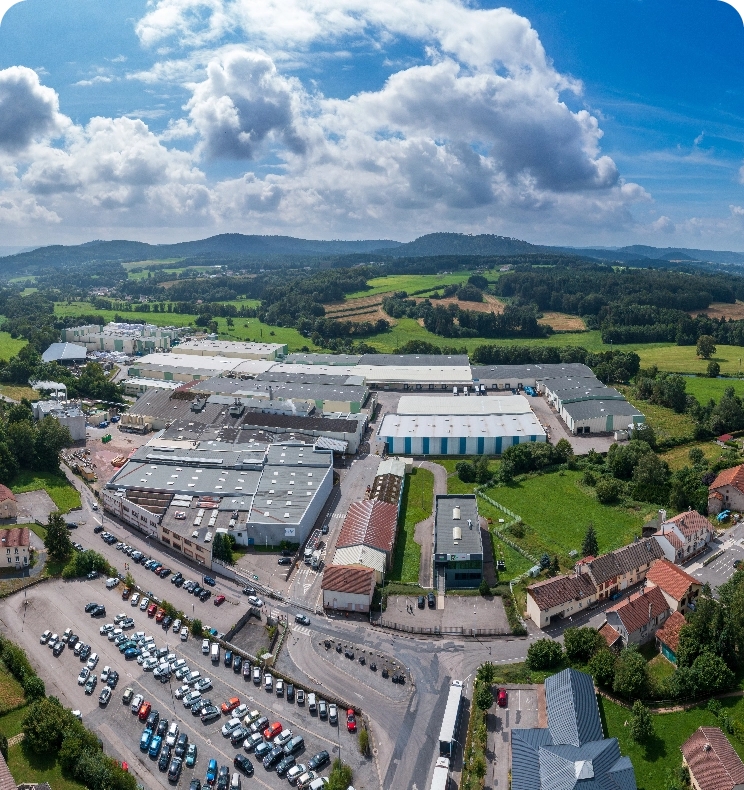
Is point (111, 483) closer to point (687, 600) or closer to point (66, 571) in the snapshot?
point (66, 571)

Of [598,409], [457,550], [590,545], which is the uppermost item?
[598,409]

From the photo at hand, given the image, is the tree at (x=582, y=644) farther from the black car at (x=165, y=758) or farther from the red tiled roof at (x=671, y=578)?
the black car at (x=165, y=758)

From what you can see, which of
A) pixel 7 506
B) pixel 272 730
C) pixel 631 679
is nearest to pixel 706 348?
pixel 631 679

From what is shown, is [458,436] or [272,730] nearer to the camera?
[272,730]

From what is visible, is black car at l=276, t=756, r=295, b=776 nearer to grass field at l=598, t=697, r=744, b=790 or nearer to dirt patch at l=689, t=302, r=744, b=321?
grass field at l=598, t=697, r=744, b=790

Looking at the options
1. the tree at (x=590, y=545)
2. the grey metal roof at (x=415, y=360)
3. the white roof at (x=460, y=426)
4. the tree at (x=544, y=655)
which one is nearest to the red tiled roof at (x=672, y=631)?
the tree at (x=544, y=655)

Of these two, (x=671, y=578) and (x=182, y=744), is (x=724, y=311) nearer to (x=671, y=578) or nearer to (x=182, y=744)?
(x=671, y=578)
